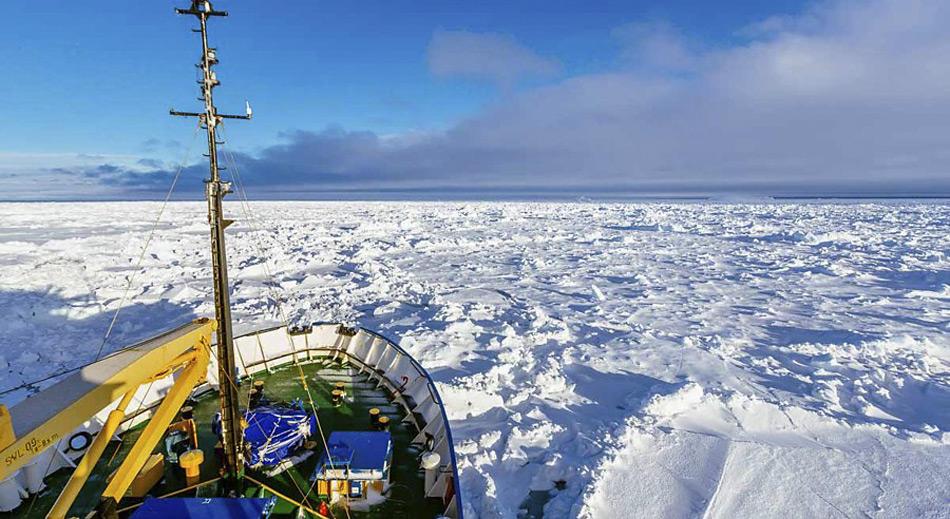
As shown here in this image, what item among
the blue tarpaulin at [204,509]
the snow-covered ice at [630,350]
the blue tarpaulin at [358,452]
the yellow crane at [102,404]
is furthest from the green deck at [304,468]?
the snow-covered ice at [630,350]

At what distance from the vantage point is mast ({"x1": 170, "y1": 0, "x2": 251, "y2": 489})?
520 centimetres

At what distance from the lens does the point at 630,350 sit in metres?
13.0

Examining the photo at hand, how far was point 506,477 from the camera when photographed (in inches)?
307

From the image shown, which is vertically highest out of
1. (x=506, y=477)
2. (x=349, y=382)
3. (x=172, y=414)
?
(x=172, y=414)

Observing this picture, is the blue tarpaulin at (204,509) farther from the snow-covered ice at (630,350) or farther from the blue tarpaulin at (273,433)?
the snow-covered ice at (630,350)

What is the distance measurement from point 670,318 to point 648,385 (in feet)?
19.7

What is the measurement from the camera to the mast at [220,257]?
5203 mm

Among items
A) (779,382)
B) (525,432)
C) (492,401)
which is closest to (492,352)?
(492,401)

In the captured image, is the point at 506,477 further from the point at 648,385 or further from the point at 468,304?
the point at 468,304

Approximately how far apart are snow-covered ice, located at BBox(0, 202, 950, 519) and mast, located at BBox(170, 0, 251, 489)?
3576 mm

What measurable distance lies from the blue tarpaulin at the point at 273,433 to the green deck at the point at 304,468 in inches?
10.8

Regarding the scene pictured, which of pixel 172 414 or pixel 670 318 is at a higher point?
pixel 172 414

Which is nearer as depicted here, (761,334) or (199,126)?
(199,126)

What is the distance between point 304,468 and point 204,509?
1695 mm
